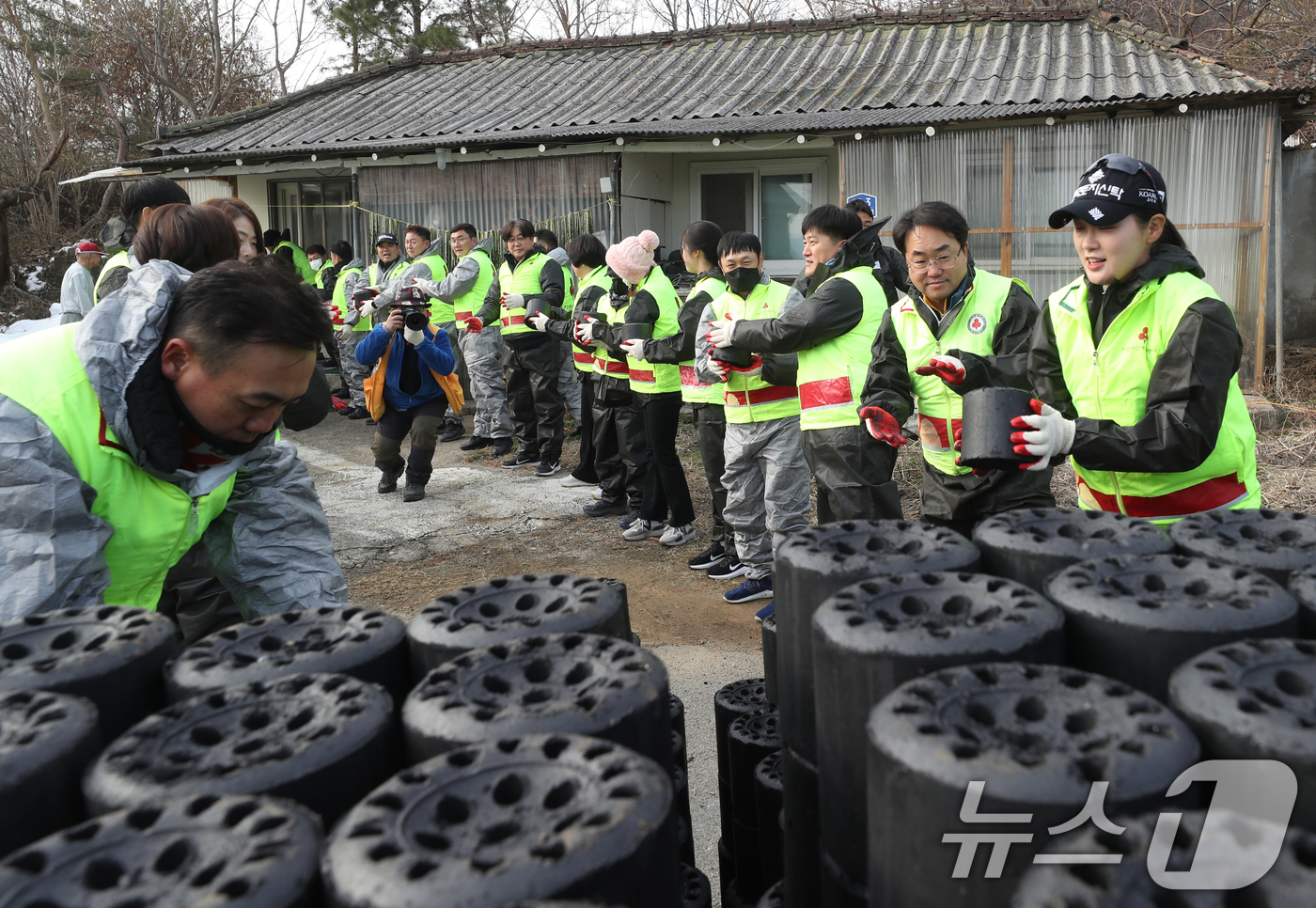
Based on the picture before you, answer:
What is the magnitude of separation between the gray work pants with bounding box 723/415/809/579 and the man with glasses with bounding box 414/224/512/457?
4.50 m

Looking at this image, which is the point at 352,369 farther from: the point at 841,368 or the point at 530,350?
the point at 841,368

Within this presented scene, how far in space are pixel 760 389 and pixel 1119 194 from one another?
2598 millimetres

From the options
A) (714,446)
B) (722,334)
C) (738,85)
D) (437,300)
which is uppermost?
(738,85)

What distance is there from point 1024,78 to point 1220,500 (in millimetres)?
8553

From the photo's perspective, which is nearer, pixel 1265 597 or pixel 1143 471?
pixel 1265 597

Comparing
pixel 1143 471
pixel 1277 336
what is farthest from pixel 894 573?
pixel 1277 336

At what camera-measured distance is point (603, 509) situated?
7.27m

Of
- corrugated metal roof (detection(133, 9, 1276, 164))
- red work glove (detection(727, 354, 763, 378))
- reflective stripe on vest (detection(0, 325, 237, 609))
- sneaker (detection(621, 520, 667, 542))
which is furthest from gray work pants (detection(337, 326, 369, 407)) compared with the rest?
reflective stripe on vest (detection(0, 325, 237, 609))

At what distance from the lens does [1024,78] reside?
9742mm

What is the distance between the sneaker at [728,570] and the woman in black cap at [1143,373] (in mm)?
3082

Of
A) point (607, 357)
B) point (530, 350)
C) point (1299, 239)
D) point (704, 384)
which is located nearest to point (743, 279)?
point (704, 384)

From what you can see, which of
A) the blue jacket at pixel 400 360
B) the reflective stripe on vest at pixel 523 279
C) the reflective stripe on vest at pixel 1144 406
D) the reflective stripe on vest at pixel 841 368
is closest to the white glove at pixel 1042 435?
the reflective stripe on vest at pixel 1144 406

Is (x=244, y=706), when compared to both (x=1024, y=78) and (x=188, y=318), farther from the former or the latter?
(x=1024, y=78)

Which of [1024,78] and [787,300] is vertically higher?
[1024,78]
